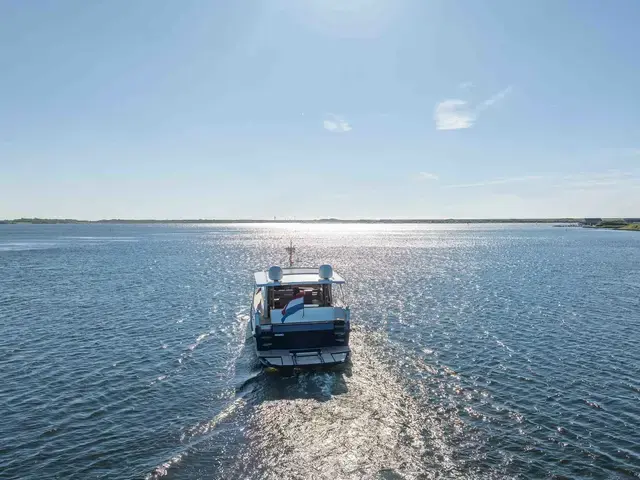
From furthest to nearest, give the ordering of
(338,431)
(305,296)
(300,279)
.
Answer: (305,296) → (300,279) → (338,431)

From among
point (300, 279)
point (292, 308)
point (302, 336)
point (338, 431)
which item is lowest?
point (338, 431)

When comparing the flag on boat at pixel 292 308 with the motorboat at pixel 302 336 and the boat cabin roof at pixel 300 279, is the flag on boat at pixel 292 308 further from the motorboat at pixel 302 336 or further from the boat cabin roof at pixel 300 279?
the boat cabin roof at pixel 300 279

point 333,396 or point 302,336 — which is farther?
point 302,336

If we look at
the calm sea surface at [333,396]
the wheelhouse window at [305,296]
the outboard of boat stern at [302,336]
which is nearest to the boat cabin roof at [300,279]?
the wheelhouse window at [305,296]

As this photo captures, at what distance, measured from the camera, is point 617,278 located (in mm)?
57312

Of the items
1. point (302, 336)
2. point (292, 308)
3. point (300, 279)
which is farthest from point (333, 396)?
point (300, 279)

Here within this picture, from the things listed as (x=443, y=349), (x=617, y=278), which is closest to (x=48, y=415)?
(x=443, y=349)

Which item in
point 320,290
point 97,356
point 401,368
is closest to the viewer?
point 401,368

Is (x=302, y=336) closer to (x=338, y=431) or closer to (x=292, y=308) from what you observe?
(x=292, y=308)

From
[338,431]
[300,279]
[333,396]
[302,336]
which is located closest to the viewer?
[338,431]

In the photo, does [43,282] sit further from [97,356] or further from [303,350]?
[303,350]

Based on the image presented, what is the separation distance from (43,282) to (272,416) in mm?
49661

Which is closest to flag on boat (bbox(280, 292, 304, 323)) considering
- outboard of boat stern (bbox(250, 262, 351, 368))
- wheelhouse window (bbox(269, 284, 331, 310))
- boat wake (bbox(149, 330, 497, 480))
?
outboard of boat stern (bbox(250, 262, 351, 368))

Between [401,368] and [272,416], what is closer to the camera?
[272,416]
